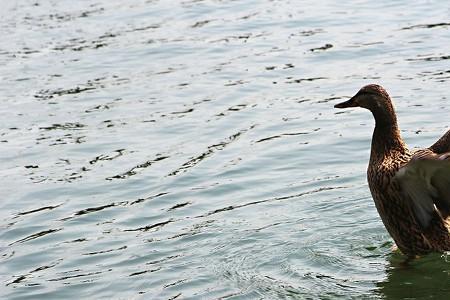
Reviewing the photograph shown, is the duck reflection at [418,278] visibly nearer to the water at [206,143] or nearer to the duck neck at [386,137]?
the water at [206,143]

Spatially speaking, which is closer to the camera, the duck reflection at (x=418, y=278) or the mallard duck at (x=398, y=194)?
the duck reflection at (x=418, y=278)

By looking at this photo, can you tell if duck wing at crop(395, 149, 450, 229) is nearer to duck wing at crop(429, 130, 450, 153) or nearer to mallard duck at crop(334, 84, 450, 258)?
mallard duck at crop(334, 84, 450, 258)

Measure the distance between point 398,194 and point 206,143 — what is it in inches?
125

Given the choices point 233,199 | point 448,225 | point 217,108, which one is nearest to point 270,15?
point 217,108

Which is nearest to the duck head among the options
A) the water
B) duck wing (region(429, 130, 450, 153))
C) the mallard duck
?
the mallard duck

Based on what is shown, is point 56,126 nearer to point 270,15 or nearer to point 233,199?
point 233,199

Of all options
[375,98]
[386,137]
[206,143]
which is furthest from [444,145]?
[206,143]

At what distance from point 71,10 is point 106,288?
886 cm

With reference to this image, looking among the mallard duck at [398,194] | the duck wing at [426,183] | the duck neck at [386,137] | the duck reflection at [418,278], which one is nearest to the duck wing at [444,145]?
the mallard duck at [398,194]

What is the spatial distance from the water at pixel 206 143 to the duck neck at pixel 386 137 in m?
0.80

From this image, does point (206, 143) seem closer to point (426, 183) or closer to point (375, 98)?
point (375, 98)

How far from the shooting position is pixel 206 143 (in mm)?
10602

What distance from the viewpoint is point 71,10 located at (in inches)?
629

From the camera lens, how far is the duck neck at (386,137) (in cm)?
787
